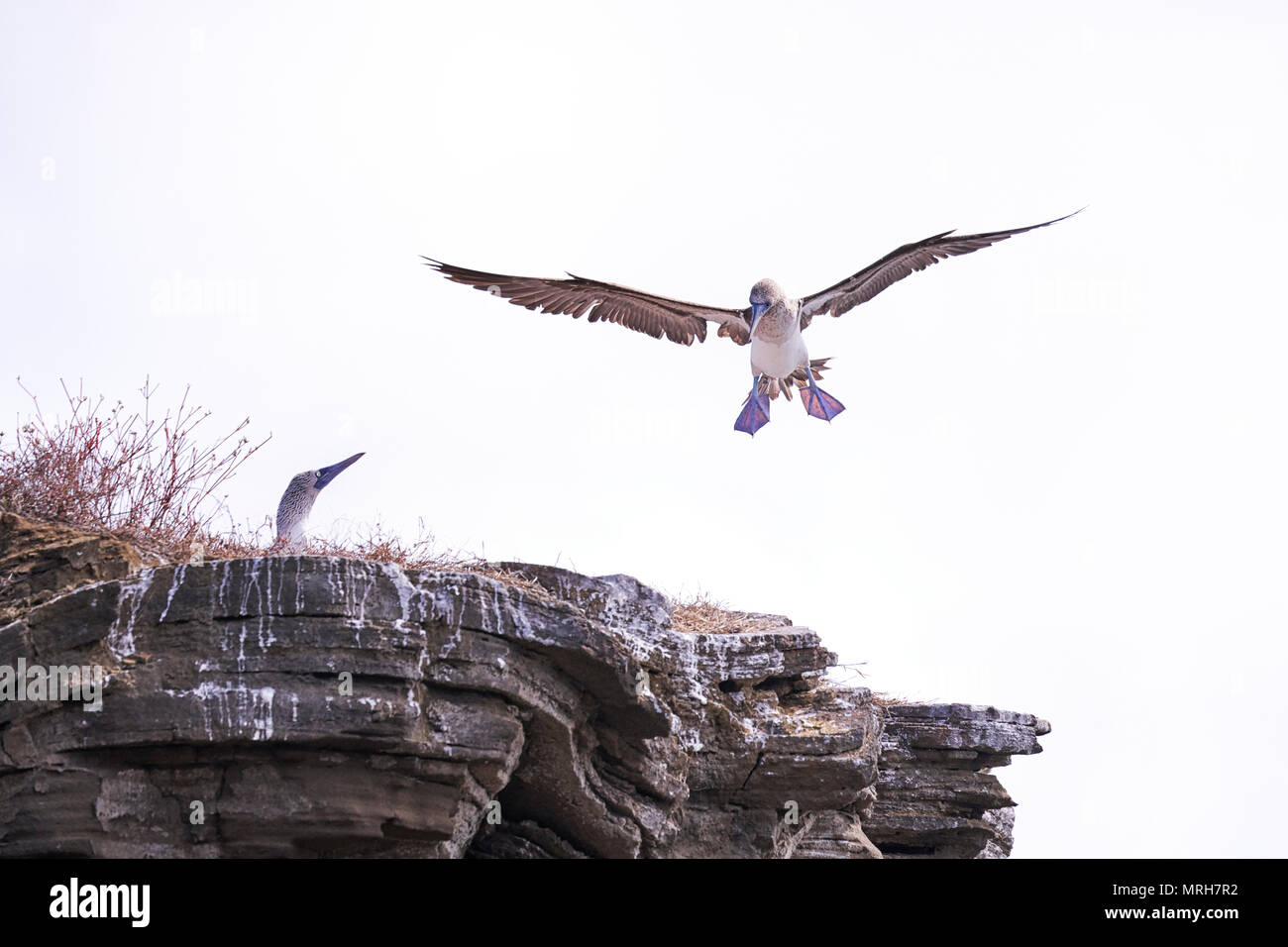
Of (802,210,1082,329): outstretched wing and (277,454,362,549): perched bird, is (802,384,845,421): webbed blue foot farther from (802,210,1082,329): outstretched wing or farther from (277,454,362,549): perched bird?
(277,454,362,549): perched bird

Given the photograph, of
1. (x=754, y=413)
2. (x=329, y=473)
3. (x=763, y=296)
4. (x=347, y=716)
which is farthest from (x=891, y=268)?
(x=347, y=716)

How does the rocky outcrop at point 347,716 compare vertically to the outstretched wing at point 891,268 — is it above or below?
below

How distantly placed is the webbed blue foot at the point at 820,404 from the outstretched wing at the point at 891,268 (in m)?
0.82

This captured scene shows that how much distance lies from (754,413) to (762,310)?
1.39m

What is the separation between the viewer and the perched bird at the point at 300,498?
38.1 ft

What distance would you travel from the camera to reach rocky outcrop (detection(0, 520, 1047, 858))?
7824mm

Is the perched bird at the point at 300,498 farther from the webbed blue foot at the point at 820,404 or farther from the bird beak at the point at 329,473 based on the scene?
the webbed blue foot at the point at 820,404

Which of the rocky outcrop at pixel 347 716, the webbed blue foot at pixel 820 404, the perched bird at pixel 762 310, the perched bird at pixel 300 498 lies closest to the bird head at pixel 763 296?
the perched bird at pixel 762 310

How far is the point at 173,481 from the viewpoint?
1092 cm

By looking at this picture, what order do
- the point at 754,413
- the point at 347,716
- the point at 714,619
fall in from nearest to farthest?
the point at 347,716, the point at 714,619, the point at 754,413

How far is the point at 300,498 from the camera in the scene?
12.0 metres

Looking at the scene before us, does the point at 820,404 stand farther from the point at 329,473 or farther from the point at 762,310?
the point at 329,473

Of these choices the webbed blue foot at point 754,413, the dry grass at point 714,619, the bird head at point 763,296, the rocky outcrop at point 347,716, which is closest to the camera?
the rocky outcrop at point 347,716

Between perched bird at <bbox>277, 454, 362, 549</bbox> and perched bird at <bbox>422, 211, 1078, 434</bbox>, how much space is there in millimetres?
2215
